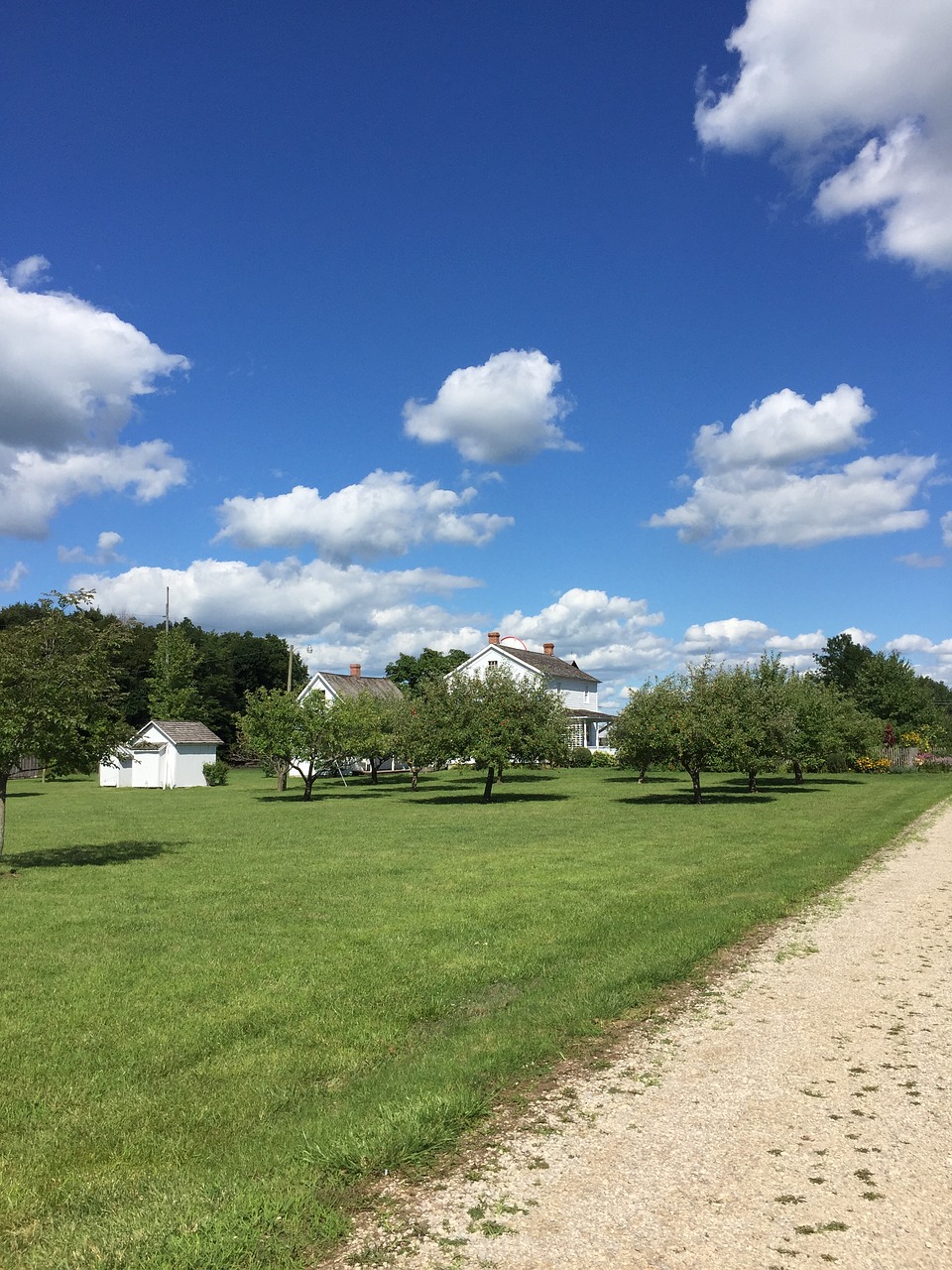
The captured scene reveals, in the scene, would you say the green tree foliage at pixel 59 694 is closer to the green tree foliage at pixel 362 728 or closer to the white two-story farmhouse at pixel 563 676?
the green tree foliage at pixel 362 728

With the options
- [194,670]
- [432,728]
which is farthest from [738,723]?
[194,670]

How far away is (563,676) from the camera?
210 feet

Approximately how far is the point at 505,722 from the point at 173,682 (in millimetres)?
48343

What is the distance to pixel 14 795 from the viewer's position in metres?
44.3

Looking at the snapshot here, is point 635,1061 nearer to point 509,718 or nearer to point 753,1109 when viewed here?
point 753,1109

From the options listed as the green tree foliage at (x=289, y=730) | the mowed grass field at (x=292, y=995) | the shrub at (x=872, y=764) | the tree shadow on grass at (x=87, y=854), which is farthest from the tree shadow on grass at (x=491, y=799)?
the shrub at (x=872, y=764)

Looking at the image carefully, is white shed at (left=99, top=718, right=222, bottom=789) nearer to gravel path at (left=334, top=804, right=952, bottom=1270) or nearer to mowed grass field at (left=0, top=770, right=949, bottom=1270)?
mowed grass field at (left=0, top=770, right=949, bottom=1270)

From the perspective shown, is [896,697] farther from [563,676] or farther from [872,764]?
[563,676]

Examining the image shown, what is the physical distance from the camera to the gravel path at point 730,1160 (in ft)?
12.1

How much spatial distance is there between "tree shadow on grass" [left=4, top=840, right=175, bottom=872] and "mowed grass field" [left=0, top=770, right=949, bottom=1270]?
134mm

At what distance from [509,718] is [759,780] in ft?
55.4

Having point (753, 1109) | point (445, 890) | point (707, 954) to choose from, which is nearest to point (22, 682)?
point (445, 890)

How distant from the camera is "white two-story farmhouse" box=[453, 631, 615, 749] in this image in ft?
203

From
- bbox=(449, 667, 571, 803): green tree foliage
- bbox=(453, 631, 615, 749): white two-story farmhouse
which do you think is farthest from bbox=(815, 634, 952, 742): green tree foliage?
bbox=(449, 667, 571, 803): green tree foliage
